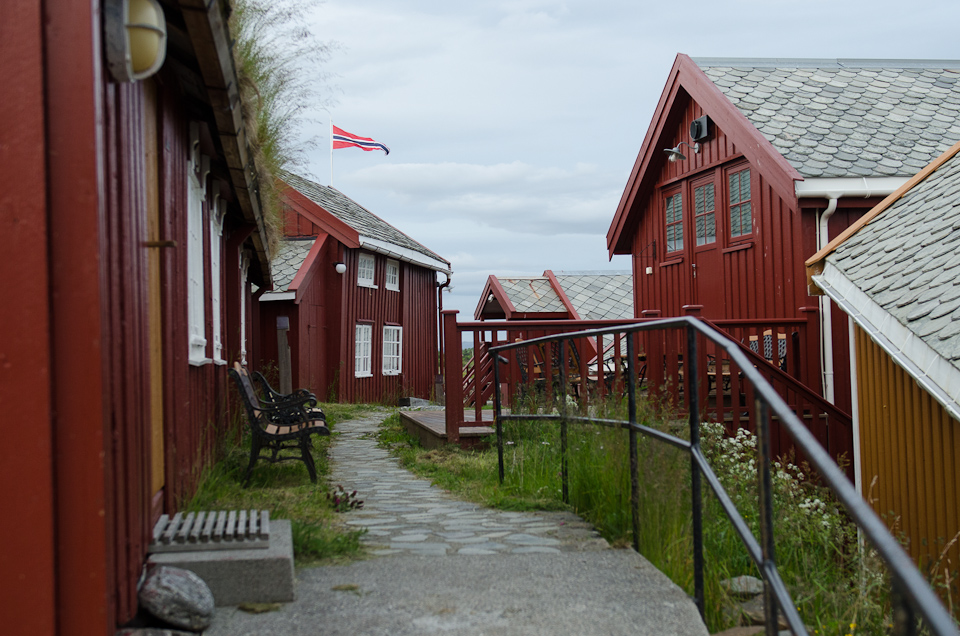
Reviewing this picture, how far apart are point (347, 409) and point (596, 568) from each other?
10.5m

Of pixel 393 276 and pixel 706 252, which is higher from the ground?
pixel 393 276

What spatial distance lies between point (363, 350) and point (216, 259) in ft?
34.2

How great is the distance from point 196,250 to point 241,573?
292 cm

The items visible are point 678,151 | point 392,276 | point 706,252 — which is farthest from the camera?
point 392,276

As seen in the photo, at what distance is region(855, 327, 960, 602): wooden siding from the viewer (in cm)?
570

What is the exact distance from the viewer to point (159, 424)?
13.1ft

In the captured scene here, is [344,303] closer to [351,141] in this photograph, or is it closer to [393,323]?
[393,323]

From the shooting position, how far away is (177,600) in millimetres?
2820

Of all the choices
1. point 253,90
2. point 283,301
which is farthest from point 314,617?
point 283,301

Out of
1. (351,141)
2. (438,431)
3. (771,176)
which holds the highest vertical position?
(351,141)

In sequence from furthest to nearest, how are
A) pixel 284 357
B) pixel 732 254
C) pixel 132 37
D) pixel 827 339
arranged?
pixel 284 357 < pixel 732 254 < pixel 827 339 < pixel 132 37

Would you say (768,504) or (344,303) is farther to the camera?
(344,303)

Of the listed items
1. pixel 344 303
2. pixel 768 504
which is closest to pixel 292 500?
pixel 768 504

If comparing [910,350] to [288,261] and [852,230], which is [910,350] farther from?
[288,261]
